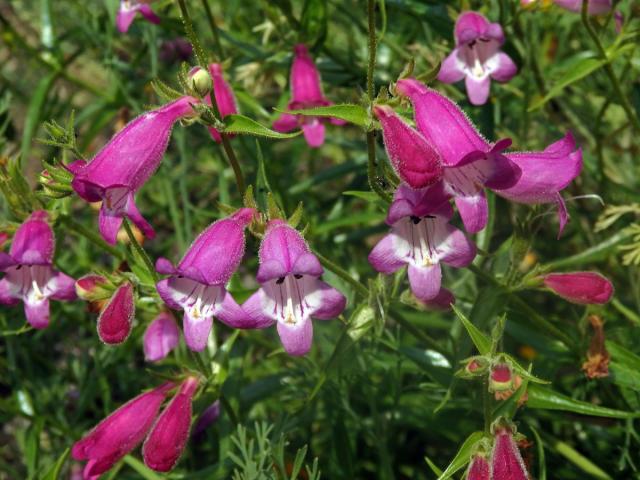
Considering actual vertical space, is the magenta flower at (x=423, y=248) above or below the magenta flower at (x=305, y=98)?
above

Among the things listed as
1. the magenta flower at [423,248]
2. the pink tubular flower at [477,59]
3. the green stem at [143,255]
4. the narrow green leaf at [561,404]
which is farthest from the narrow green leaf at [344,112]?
the narrow green leaf at [561,404]

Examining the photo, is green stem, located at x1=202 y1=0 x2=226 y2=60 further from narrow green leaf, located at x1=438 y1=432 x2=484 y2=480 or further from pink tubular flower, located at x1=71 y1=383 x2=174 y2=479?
narrow green leaf, located at x1=438 y1=432 x2=484 y2=480

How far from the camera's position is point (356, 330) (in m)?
1.75

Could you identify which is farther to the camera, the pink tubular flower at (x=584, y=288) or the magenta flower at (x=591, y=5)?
the magenta flower at (x=591, y=5)

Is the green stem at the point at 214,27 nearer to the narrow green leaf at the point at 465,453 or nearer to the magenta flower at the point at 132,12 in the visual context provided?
the magenta flower at the point at 132,12

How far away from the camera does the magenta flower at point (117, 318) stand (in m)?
1.65

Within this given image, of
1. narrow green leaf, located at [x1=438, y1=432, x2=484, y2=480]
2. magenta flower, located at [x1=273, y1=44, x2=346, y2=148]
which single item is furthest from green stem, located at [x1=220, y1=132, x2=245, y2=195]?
narrow green leaf, located at [x1=438, y1=432, x2=484, y2=480]

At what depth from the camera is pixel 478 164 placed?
148cm

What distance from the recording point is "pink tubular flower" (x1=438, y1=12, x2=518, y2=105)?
207 cm

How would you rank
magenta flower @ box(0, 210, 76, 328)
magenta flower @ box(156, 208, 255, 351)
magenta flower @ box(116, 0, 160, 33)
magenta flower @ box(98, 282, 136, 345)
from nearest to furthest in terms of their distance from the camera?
magenta flower @ box(156, 208, 255, 351) → magenta flower @ box(98, 282, 136, 345) → magenta flower @ box(0, 210, 76, 328) → magenta flower @ box(116, 0, 160, 33)

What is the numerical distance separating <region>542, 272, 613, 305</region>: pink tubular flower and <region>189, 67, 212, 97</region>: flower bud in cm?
88

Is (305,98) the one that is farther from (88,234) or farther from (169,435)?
(169,435)

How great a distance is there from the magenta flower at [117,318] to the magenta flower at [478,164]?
0.69 metres

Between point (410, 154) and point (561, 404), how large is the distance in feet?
2.14
